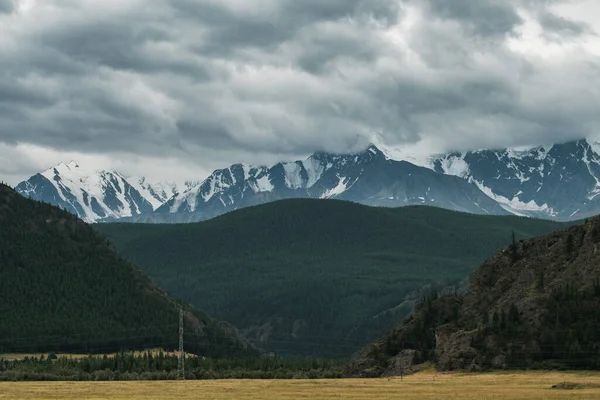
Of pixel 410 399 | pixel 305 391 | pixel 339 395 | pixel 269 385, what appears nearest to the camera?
pixel 410 399

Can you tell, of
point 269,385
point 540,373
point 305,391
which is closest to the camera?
point 305,391

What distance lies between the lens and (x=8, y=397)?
5699 inches

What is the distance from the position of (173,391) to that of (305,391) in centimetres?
1791

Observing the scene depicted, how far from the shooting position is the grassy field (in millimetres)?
145250

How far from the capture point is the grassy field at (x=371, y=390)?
477ft

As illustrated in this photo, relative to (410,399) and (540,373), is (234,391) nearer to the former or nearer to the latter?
(410,399)

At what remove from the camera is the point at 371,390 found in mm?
161125

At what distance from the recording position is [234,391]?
160 metres

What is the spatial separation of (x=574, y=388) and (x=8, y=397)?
71.2 m

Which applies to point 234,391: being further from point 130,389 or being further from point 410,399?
point 410,399

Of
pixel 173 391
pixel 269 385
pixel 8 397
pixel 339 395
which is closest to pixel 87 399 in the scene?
pixel 8 397

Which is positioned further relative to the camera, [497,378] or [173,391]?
[497,378]

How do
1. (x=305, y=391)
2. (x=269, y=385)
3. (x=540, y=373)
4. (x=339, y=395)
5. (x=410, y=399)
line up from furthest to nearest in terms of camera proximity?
1. (x=540, y=373)
2. (x=269, y=385)
3. (x=305, y=391)
4. (x=339, y=395)
5. (x=410, y=399)

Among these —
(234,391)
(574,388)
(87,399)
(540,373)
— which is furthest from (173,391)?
(540,373)
